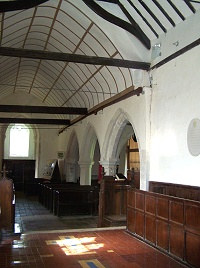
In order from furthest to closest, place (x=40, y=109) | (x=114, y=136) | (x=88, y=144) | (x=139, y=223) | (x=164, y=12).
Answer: (x=88, y=144) < (x=40, y=109) < (x=114, y=136) < (x=139, y=223) < (x=164, y=12)

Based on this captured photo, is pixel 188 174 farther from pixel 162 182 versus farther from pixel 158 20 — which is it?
pixel 158 20

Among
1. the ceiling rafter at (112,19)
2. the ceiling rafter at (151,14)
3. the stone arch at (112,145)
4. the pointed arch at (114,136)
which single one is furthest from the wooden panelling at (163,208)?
the stone arch at (112,145)

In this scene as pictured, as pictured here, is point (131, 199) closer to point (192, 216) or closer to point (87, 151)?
point (192, 216)

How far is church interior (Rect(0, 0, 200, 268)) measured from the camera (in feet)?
17.7

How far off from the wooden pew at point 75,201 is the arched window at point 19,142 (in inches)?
406

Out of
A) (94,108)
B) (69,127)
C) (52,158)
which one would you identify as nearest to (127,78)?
(94,108)

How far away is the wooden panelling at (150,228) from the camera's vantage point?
597 centimetres

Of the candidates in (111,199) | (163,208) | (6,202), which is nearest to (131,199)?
(163,208)

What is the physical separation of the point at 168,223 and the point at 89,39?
204 inches

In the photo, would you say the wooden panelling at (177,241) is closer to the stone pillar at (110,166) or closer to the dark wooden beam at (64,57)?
the dark wooden beam at (64,57)

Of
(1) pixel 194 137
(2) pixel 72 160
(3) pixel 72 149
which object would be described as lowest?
(2) pixel 72 160

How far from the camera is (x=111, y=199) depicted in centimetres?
900

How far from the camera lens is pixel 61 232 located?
6816mm

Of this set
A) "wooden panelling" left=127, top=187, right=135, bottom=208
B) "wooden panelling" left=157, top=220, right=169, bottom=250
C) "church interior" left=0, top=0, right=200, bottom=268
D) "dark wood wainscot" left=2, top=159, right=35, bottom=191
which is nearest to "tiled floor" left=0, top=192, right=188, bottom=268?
"church interior" left=0, top=0, right=200, bottom=268
